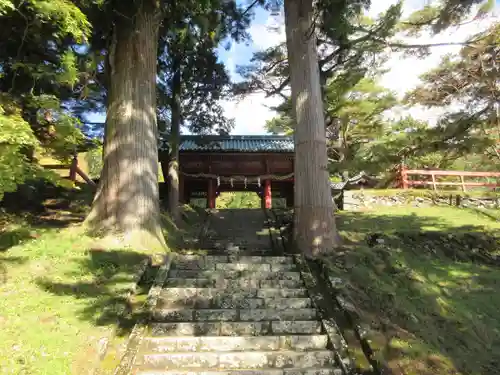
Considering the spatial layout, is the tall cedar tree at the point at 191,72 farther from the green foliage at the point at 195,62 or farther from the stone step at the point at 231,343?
the stone step at the point at 231,343

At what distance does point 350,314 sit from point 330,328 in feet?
1.23

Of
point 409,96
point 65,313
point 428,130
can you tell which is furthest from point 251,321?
point 409,96

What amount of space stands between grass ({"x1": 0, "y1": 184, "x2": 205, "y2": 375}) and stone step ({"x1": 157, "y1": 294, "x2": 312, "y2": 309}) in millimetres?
453

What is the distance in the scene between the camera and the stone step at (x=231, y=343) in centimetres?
393

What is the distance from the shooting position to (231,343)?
400cm

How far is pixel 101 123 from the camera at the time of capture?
37.6ft

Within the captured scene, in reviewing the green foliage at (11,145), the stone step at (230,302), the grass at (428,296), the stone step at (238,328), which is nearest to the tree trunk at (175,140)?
the grass at (428,296)

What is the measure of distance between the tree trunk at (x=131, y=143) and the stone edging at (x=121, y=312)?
61cm

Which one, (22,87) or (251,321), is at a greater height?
(22,87)

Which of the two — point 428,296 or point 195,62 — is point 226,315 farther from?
point 195,62

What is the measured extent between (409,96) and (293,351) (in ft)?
39.4

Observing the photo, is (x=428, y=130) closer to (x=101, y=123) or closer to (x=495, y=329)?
(x=495, y=329)

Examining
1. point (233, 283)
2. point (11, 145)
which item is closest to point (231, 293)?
point (233, 283)

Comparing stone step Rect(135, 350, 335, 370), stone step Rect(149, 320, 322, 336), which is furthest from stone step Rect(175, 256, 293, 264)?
stone step Rect(135, 350, 335, 370)
